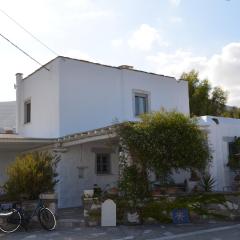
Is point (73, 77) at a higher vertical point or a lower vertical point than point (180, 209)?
higher

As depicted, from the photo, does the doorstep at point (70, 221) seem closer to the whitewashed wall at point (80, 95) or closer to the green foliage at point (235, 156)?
the whitewashed wall at point (80, 95)

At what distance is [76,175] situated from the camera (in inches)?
710

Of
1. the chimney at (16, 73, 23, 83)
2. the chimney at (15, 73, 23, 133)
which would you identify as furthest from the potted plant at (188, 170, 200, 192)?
the chimney at (16, 73, 23, 83)

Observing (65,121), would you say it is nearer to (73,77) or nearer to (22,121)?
(73,77)

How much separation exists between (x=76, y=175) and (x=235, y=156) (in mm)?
7066

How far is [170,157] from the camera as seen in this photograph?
12.9 m

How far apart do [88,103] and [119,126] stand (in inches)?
274

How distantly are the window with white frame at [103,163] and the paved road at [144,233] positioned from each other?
7.02 metres

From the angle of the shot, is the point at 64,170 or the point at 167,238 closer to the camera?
the point at 167,238

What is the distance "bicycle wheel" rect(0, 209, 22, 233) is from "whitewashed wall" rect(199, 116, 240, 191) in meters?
8.89

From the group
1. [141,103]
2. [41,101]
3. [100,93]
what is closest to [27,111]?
[41,101]

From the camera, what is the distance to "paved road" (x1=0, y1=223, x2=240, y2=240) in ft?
34.4

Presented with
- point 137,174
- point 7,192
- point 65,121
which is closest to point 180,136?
point 137,174

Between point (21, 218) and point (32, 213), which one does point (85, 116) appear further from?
point (21, 218)
